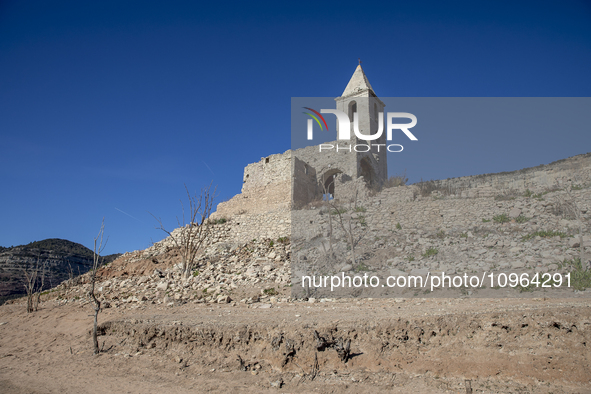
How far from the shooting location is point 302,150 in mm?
21656

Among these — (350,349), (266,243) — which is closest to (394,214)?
(266,243)

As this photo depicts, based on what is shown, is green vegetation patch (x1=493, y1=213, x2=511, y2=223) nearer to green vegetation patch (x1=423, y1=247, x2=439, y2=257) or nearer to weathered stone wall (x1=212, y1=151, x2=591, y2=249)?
weathered stone wall (x1=212, y1=151, x2=591, y2=249)

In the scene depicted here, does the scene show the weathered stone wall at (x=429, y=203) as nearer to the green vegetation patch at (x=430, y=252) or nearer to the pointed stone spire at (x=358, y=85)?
the green vegetation patch at (x=430, y=252)

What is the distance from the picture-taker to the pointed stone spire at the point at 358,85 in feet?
78.0

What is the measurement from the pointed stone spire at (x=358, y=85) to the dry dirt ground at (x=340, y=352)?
19122 millimetres

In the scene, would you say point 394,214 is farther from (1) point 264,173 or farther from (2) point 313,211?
(1) point 264,173

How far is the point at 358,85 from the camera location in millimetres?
24203

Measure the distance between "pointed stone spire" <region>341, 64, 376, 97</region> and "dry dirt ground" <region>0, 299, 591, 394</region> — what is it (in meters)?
19.1

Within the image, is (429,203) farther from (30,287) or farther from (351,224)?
(30,287)

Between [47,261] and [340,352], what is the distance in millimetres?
26700

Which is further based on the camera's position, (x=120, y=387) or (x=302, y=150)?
(x=302, y=150)

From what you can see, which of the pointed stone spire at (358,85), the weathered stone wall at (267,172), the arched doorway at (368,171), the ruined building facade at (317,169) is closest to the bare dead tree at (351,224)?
the ruined building facade at (317,169)

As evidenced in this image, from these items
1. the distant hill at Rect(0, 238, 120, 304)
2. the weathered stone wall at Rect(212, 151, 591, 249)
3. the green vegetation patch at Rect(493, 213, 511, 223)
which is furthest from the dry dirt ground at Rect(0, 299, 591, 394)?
the distant hill at Rect(0, 238, 120, 304)

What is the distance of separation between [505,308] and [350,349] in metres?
2.63
